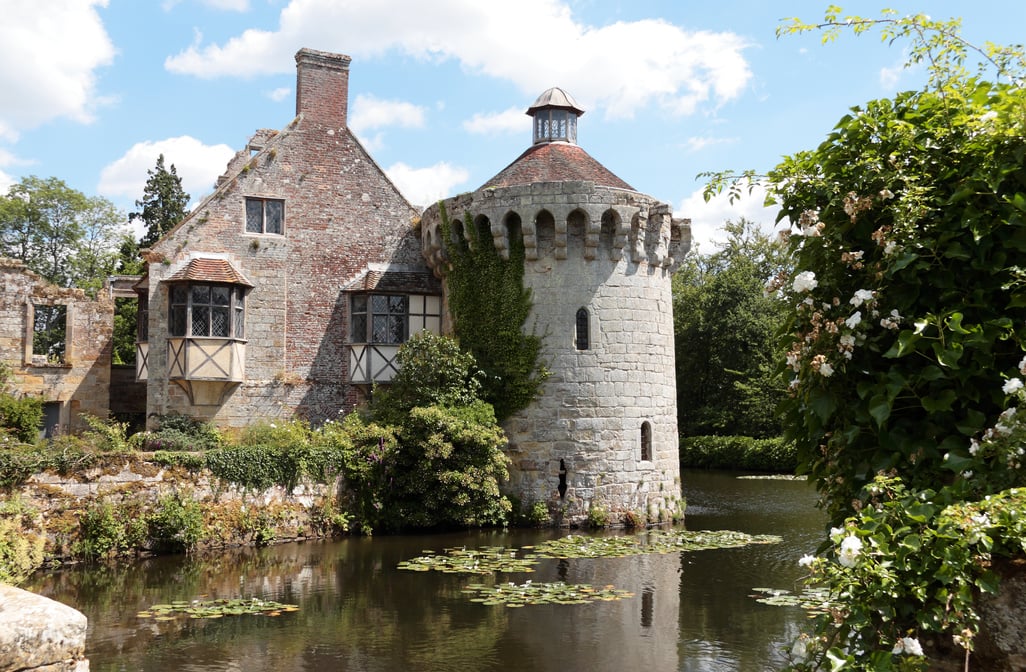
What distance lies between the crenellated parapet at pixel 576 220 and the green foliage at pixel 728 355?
19.0m

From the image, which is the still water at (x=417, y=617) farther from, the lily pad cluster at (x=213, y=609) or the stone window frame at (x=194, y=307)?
Result: the stone window frame at (x=194, y=307)

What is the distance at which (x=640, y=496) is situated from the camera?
18.1m

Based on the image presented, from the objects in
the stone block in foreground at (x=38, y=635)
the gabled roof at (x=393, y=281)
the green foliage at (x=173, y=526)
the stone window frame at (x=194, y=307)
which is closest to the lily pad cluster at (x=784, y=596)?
the stone block in foreground at (x=38, y=635)

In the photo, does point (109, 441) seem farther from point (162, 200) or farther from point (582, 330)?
point (162, 200)

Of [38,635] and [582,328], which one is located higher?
[582,328]

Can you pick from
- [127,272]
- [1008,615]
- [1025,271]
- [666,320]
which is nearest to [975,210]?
[1025,271]

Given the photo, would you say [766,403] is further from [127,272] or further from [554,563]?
[127,272]

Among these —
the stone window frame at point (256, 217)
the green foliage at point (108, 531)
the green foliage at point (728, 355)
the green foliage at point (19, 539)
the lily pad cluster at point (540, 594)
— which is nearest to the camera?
the lily pad cluster at point (540, 594)

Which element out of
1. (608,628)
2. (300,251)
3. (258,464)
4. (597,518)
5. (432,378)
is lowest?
(608,628)

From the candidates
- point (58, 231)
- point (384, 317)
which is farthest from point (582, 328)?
point (58, 231)

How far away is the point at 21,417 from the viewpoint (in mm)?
19984

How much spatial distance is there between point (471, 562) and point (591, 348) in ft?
19.3

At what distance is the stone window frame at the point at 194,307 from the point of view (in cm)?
1922

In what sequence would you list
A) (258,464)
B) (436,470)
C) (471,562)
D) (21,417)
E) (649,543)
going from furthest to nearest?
(21,417), (436,470), (258,464), (649,543), (471,562)
